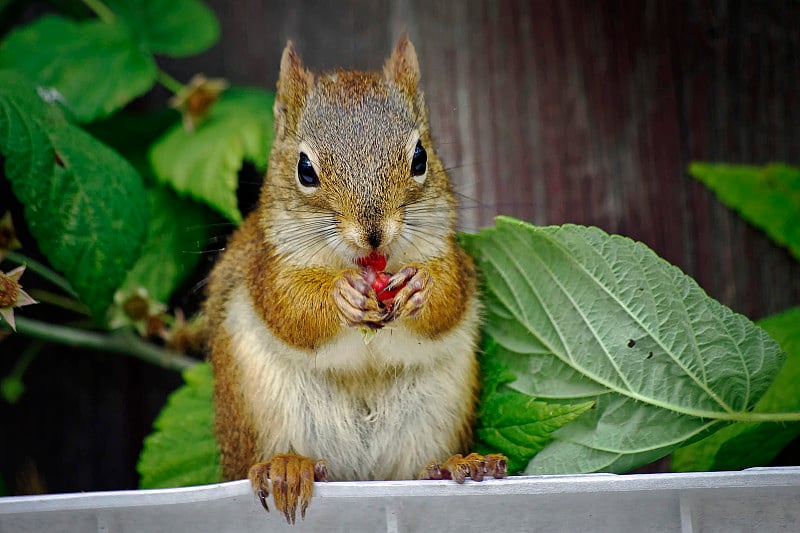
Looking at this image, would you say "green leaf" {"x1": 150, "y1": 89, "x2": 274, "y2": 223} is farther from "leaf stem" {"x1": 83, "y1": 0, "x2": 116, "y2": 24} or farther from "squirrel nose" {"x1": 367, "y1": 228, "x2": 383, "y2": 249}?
"squirrel nose" {"x1": 367, "y1": 228, "x2": 383, "y2": 249}

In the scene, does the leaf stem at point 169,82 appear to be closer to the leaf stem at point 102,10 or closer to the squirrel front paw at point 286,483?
the leaf stem at point 102,10

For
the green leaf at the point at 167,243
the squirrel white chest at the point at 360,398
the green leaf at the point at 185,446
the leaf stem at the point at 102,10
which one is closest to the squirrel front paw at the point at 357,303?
the squirrel white chest at the point at 360,398

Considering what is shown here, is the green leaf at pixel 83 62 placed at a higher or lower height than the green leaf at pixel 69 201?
higher

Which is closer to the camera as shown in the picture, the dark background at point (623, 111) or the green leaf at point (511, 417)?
the green leaf at point (511, 417)

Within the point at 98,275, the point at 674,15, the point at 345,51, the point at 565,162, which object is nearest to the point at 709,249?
the point at 565,162

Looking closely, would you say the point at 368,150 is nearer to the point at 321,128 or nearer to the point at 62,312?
the point at 321,128

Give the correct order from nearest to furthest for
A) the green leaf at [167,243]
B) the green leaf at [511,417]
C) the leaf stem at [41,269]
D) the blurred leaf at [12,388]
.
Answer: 1. the green leaf at [511,417]
2. the leaf stem at [41,269]
3. the green leaf at [167,243]
4. the blurred leaf at [12,388]
